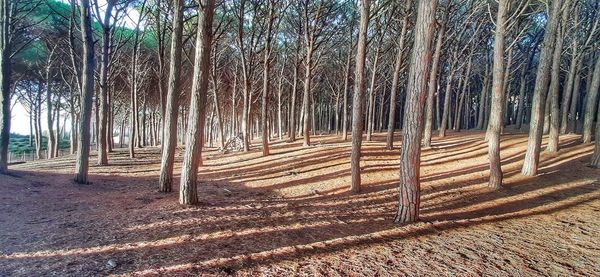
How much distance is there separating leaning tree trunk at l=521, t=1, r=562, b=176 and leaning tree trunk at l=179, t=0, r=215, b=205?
8.76m

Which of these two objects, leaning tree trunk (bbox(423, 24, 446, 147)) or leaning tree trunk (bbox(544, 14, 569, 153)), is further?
leaning tree trunk (bbox(423, 24, 446, 147))

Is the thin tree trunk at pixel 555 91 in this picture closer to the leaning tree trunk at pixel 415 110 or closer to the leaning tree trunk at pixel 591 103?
the leaning tree trunk at pixel 591 103

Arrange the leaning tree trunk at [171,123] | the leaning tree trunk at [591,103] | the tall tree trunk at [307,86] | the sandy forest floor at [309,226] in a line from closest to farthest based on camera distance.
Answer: the sandy forest floor at [309,226], the leaning tree trunk at [171,123], the leaning tree trunk at [591,103], the tall tree trunk at [307,86]

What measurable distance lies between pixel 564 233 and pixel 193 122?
22.7 ft

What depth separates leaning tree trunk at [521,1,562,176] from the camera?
8578mm

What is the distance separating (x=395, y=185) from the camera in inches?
354

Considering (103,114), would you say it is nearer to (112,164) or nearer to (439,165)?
(112,164)

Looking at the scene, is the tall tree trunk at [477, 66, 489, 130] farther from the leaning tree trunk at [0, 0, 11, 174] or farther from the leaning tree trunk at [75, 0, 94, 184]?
the leaning tree trunk at [0, 0, 11, 174]

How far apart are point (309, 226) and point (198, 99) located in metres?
3.31

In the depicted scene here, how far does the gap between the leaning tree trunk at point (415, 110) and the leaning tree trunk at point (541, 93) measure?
5.54 m

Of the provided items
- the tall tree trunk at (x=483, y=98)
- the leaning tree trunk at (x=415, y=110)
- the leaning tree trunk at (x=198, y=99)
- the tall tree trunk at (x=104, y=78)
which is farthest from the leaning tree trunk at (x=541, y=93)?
the tall tree trunk at (x=483, y=98)

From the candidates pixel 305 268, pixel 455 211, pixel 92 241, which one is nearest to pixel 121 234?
pixel 92 241

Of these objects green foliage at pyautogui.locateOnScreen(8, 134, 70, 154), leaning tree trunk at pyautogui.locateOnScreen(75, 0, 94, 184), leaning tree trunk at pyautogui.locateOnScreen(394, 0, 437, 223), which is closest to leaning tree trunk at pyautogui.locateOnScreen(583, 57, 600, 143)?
leaning tree trunk at pyautogui.locateOnScreen(394, 0, 437, 223)

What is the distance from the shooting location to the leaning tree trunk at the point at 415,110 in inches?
211
